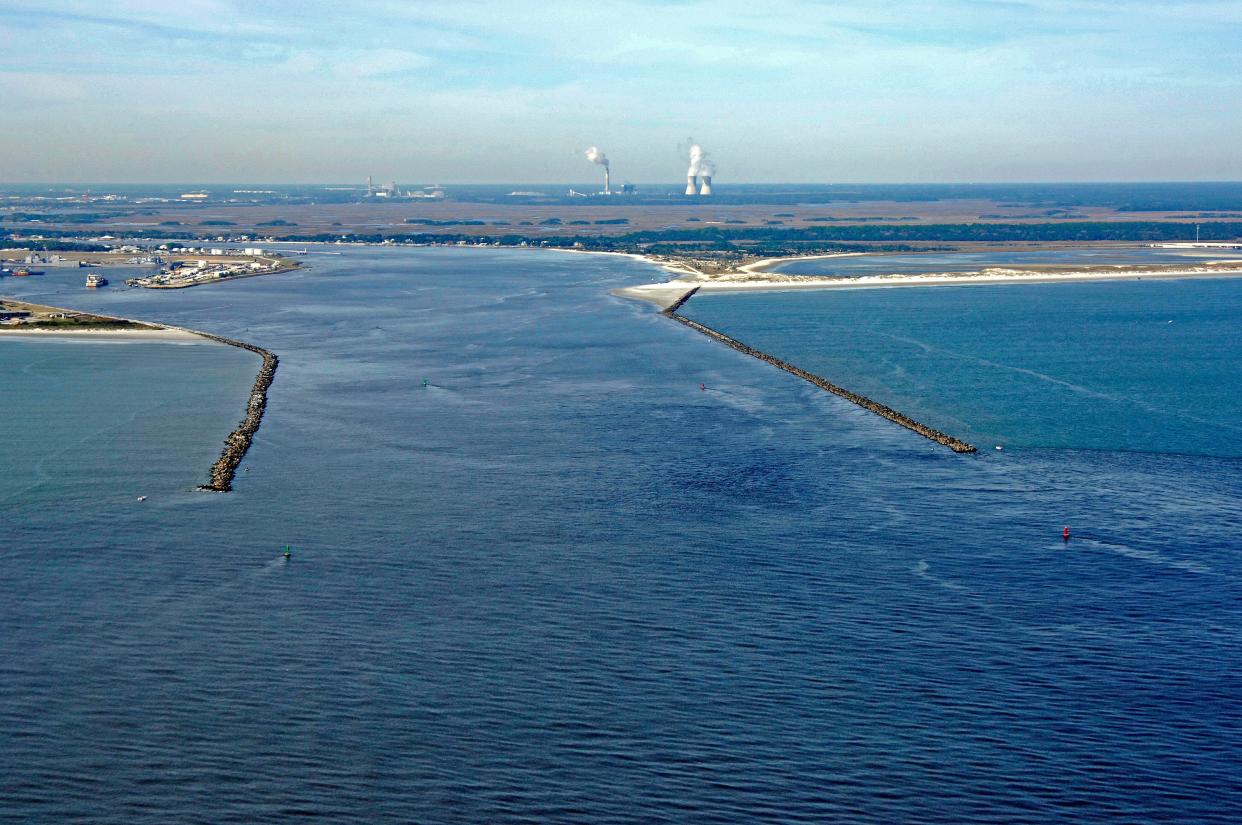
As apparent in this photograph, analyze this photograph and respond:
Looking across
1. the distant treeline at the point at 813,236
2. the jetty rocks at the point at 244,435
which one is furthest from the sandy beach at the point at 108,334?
the distant treeline at the point at 813,236

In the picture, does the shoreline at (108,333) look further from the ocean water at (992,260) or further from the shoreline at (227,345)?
the ocean water at (992,260)

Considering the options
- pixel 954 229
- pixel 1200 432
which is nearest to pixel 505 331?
pixel 1200 432

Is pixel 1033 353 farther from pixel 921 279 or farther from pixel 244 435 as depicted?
pixel 921 279

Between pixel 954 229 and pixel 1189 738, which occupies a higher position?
pixel 954 229

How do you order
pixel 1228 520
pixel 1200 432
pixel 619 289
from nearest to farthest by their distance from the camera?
pixel 1228 520, pixel 1200 432, pixel 619 289

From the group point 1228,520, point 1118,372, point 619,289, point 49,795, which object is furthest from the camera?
point 619,289

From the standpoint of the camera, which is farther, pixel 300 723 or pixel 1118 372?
pixel 1118 372

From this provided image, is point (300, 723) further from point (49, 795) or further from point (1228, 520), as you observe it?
point (1228, 520)
